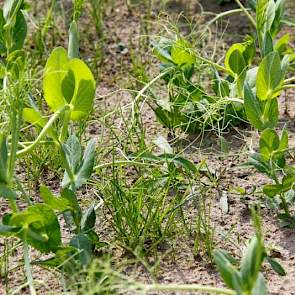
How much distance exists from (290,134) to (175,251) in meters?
0.66

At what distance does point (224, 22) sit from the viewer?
10.4 feet

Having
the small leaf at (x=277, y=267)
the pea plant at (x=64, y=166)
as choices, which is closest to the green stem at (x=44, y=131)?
the pea plant at (x=64, y=166)

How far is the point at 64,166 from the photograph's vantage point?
6.29 feet

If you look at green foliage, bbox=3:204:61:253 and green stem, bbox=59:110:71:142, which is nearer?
green foliage, bbox=3:204:61:253

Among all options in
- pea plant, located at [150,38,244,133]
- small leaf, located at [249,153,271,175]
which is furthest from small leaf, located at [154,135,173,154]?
small leaf, located at [249,153,271,175]

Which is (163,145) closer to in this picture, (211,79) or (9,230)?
(211,79)

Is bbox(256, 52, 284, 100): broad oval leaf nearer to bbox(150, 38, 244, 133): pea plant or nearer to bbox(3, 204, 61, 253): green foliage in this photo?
bbox(150, 38, 244, 133): pea plant

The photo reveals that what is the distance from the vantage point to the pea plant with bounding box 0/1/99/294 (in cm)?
180

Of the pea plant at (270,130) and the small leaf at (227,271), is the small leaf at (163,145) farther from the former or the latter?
the small leaf at (227,271)

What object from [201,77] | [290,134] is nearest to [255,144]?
[290,134]

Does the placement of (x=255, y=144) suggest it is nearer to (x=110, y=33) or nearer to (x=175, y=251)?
(x=175, y=251)

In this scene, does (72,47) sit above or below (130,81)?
above

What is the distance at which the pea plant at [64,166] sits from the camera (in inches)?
71.0

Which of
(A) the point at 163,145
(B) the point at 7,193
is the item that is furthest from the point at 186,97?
(B) the point at 7,193
